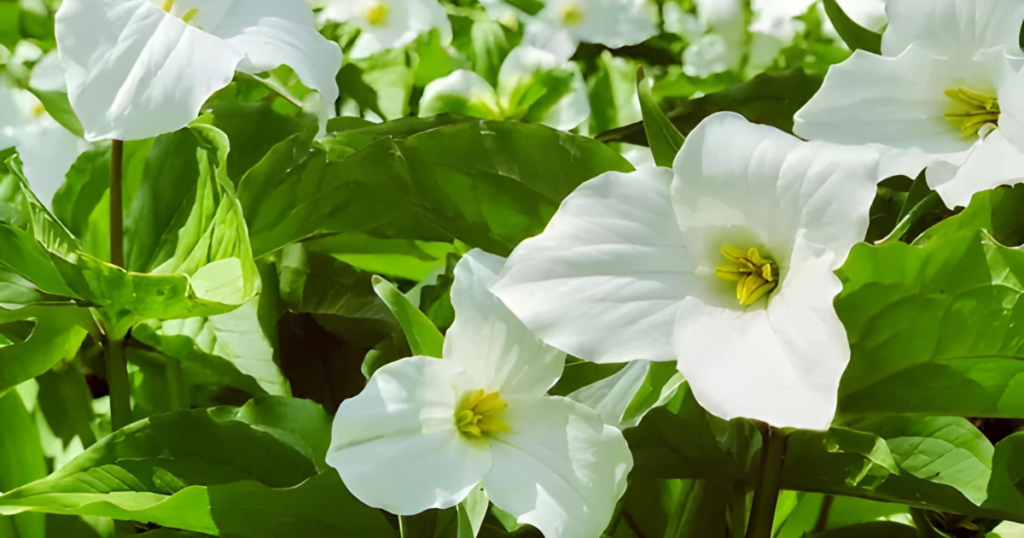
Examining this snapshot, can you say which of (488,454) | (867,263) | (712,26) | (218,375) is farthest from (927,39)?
(712,26)

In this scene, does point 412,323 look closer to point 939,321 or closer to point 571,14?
point 939,321

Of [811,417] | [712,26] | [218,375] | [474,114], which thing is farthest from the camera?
[712,26]

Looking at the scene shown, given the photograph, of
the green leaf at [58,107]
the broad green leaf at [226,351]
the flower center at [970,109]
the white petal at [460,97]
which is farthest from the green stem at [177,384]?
the flower center at [970,109]

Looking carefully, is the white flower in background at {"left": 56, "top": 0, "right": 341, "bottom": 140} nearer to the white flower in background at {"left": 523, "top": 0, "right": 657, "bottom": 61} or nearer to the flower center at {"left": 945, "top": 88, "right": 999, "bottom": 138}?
the flower center at {"left": 945, "top": 88, "right": 999, "bottom": 138}

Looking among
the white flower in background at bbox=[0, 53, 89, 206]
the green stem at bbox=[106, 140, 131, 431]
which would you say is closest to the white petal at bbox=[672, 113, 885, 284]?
the green stem at bbox=[106, 140, 131, 431]

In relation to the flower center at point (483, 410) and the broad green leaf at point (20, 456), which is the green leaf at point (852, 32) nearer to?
the flower center at point (483, 410)

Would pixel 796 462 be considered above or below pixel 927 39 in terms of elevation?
below

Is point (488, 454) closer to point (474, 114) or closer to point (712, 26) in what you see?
point (474, 114)

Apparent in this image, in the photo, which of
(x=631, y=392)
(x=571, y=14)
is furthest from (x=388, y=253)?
(x=571, y=14)
